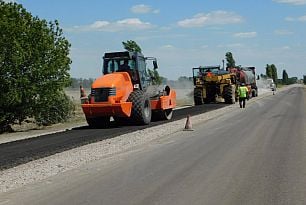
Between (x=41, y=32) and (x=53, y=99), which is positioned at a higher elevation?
(x=41, y=32)

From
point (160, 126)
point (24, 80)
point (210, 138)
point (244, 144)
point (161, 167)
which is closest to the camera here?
point (161, 167)

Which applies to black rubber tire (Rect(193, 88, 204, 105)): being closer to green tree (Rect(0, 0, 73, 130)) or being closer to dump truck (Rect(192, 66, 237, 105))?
dump truck (Rect(192, 66, 237, 105))

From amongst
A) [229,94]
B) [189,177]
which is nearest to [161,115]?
[189,177]

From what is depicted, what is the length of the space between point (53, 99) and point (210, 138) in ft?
37.7

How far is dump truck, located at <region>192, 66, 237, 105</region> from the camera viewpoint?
4050cm

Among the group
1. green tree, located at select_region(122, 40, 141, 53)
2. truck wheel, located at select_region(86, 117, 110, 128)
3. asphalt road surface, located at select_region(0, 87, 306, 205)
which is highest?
green tree, located at select_region(122, 40, 141, 53)

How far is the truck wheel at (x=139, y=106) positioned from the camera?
70.3 feet

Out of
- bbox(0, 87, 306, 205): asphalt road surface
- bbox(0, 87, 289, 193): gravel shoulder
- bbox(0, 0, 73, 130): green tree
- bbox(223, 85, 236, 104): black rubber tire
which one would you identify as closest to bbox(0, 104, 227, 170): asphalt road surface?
bbox(0, 87, 289, 193): gravel shoulder

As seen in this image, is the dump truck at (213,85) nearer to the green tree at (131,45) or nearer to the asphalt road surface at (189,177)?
the green tree at (131,45)

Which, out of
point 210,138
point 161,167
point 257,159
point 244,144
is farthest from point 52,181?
point 210,138

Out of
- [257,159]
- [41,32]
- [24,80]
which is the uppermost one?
[41,32]

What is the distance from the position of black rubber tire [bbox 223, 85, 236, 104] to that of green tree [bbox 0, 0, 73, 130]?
1736cm

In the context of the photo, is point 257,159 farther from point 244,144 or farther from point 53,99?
point 53,99

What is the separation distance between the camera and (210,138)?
16.5 m
